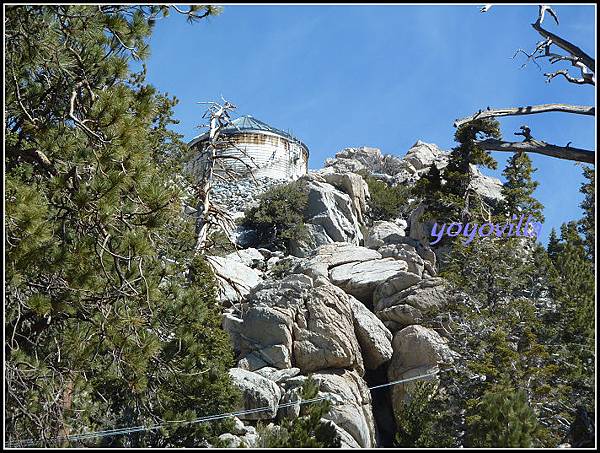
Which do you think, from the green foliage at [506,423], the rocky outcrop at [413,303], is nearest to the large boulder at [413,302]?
the rocky outcrop at [413,303]

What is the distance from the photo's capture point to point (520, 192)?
24297 mm

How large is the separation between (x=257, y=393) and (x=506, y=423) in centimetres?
606

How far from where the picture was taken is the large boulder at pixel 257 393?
14242 mm

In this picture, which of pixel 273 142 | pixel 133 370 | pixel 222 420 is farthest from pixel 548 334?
pixel 273 142

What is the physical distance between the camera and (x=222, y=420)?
12375 mm

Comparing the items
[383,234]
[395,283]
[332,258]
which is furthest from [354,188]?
[395,283]

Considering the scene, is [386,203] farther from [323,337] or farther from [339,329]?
[323,337]

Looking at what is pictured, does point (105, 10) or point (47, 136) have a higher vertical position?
point (105, 10)

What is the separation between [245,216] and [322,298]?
48.1ft

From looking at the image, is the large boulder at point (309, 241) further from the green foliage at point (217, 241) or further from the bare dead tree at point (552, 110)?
the bare dead tree at point (552, 110)

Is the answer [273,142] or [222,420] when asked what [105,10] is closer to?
[222,420]

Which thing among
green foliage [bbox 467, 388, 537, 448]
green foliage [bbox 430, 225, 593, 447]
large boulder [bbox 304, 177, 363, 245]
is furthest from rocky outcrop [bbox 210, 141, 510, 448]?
large boulder [bbox 304, 177, 363, 245]

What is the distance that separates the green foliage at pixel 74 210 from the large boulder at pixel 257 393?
678cm

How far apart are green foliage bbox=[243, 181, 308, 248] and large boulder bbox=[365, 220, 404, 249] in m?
2.98
